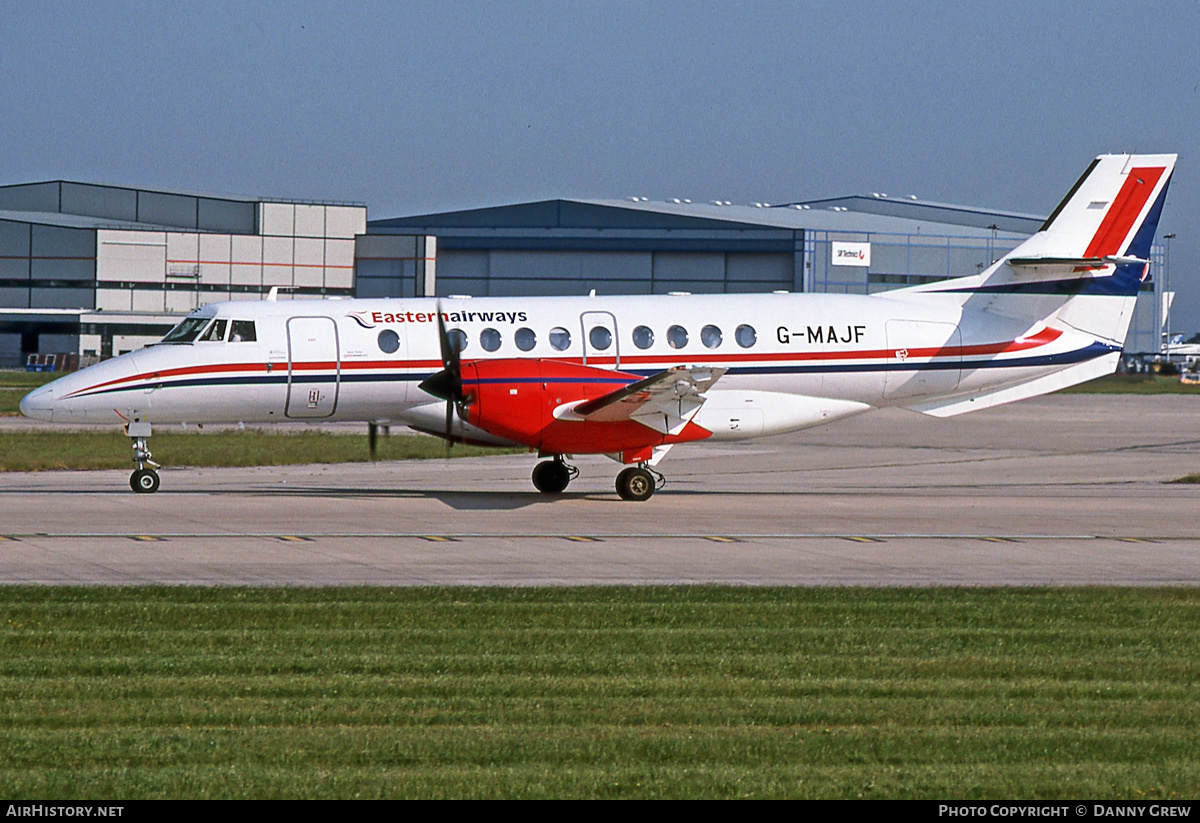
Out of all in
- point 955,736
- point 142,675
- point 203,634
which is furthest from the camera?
point 203,634

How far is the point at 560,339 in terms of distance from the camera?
25953mm

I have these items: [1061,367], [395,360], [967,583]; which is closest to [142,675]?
[967,583]

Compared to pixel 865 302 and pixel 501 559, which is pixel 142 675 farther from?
pixel 865 302

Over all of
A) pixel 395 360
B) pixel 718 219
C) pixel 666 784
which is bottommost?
pixel 666 784

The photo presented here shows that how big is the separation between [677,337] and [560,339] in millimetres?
2213

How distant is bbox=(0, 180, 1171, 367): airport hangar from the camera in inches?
3647

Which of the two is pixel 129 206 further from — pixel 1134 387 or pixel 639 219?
pixel 1134 387

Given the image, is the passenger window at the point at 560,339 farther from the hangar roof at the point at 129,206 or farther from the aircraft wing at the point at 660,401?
the hangar roof at the point at 129,206

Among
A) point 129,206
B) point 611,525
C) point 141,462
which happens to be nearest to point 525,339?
point 611,525

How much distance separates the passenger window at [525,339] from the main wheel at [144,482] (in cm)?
707

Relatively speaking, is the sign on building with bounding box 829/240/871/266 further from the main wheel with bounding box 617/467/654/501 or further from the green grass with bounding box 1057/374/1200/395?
the main wheel with bounding box 617/467/654/501

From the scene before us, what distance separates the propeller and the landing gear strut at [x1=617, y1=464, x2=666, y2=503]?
322 cm

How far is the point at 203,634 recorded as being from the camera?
12.3 metres

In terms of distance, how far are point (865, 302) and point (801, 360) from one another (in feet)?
6.88
